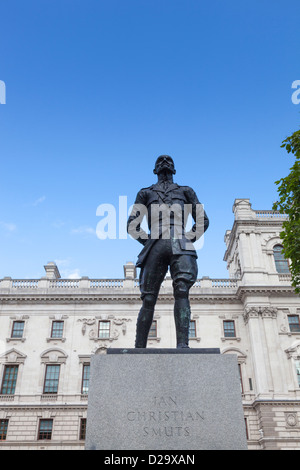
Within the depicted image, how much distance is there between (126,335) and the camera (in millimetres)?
31406

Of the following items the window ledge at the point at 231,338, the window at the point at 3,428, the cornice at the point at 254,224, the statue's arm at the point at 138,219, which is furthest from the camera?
the cornice at the point at 254,224

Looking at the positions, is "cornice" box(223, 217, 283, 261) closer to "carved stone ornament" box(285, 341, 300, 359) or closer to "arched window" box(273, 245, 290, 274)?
"arched window" box(273, 245, 290, 274)

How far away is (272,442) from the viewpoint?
2680cm

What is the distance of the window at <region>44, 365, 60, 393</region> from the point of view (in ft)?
97.8

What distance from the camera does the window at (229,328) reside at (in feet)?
104


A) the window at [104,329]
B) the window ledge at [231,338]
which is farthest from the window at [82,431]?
the window ledge at [231,338]

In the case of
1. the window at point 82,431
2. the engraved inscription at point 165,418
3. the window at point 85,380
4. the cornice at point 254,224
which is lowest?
the engraved inscription at point 165,418

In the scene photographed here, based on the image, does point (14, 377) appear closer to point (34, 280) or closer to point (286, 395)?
point (34, 280)

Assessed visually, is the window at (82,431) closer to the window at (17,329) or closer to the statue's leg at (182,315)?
the window at (17,329)

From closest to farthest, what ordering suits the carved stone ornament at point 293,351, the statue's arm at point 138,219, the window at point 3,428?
the statue's arm at point 138,219, the window at point 3,428, the carved stone ornament at point 293,351

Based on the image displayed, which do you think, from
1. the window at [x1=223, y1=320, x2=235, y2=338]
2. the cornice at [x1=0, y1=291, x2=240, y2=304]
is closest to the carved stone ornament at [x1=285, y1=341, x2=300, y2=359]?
the window at [x1=223, y1=320, x2=235, y2=338]

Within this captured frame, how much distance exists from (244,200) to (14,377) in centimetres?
2353

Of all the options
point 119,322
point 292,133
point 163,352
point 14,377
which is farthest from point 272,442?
point 163,352

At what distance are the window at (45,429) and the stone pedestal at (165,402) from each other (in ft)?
90.1
